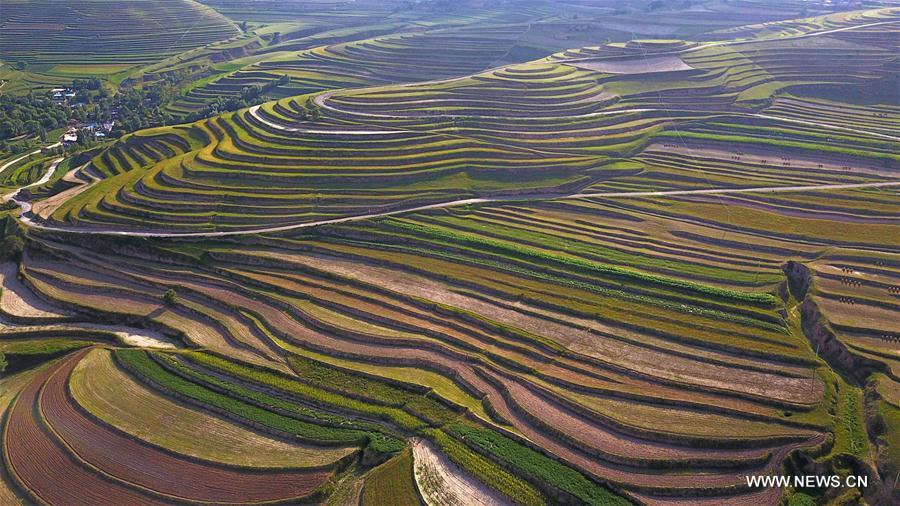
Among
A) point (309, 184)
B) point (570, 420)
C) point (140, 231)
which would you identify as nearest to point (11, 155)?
point (140, 231)

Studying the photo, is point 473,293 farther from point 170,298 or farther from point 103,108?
point 103,108

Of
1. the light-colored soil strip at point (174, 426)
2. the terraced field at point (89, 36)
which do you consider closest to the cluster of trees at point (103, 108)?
the terraced field at point (89, 36)

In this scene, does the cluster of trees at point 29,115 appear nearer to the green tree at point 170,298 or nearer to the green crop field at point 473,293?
the green crop field at point 473,293

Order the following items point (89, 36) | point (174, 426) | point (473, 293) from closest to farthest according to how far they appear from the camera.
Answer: point (174, 426) → point (473, 293) → point (89, 36)

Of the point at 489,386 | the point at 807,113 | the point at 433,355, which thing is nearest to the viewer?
the point at 489,386

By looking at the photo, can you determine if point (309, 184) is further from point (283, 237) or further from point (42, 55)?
point (42, 55)

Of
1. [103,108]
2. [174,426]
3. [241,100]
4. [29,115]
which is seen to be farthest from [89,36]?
[174,426]

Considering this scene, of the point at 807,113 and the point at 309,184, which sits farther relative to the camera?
the point at 807,113

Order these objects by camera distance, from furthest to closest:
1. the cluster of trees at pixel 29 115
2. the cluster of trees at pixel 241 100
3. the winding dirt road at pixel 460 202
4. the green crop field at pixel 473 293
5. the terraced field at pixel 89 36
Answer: the terraced field at pixel 89 36 < the cluster of trees at pixel 241 100 < the cluster of trees at pixel 29 115 < the winding dirt road at pixel 460 202 < the green crop field at pixel 473 293

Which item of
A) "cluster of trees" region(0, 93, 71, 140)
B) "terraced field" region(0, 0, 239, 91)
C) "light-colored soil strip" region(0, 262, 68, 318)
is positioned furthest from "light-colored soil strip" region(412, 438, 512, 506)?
"terraced field" region(0, 0, 239, 91)
